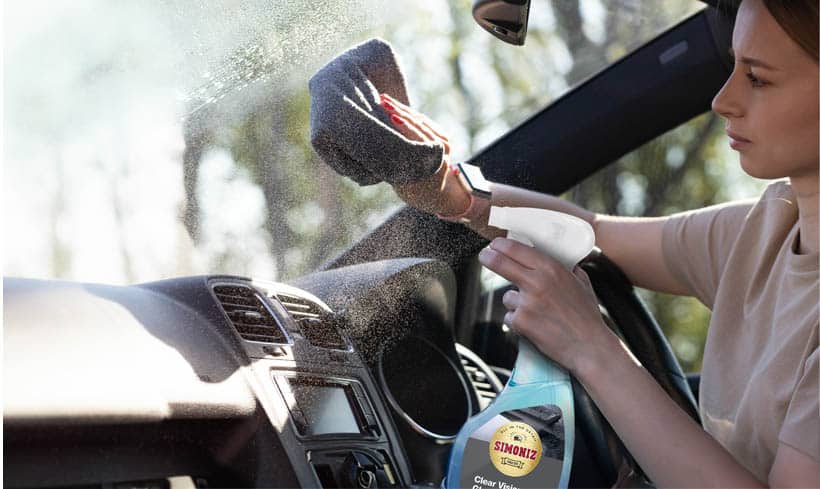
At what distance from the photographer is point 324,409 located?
3.75 feet

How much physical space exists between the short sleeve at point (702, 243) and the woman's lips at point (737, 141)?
1.01 feet

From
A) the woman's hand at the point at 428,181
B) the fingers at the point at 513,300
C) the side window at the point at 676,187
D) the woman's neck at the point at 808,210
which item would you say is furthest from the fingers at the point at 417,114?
the woman's neck at the point at 808,210

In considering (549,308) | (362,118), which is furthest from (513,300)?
(362,118)

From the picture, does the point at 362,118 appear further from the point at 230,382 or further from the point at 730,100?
the point at 730,100

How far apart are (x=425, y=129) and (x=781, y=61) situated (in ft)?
1.43

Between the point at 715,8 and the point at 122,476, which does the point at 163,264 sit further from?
the point at 715,8

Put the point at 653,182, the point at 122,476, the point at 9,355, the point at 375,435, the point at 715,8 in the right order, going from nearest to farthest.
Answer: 1. the point at 9,355
2. the point at 122,476
3. the point at 375,435
4. the point at 715,8
5. the point at 653,182

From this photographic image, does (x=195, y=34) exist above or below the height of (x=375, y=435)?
above

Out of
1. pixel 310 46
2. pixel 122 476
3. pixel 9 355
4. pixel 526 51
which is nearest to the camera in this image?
pixel 9 355

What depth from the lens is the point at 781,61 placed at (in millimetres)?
1147

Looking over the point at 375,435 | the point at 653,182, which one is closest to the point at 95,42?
the point at 375,435

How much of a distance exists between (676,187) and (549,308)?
71.1 inches

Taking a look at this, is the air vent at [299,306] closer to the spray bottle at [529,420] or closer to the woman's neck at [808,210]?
the spray bottle at [529,420]

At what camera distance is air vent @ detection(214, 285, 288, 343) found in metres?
1.09
